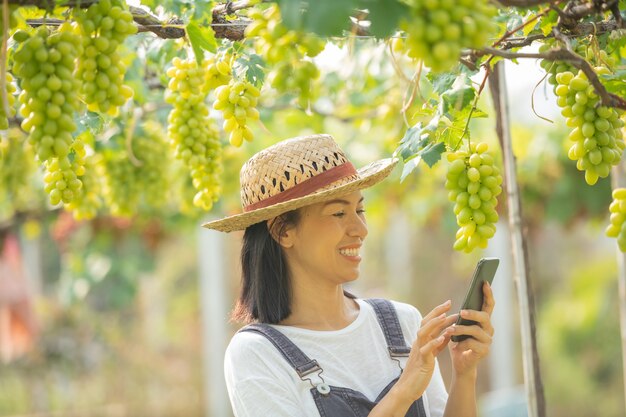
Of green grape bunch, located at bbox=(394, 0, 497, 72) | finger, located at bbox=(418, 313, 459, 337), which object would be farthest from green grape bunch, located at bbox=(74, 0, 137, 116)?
finger, located at bbox=(418, 313, 459, 337)

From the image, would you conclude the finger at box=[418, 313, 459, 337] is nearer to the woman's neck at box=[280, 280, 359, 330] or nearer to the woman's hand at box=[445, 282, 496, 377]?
the woman's hand at box=[445, 282, 496, 377]

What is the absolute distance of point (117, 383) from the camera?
311 inches

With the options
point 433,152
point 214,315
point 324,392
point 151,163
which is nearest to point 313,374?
point 324,392

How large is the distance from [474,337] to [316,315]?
1.26 feet

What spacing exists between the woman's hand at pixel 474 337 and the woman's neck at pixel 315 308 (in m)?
0.29

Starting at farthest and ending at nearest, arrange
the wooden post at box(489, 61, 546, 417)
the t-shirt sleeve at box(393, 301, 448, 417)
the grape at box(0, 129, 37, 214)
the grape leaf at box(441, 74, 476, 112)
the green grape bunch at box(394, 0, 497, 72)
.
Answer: the grape at box(0, 129, 37, 214), the wooden post at box(489, 61, 546, 417), the t-shirt sleeve at box(393, 301, 448, 417), the grape leaf at box(441, 74, 476, 112), the green grape bunch at box(394, 0, 497, 72)

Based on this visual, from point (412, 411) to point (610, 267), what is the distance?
7.38 m

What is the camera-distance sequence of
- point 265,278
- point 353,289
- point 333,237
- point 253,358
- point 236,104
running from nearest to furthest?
Result: point 236,104 < point 253,358 < point 333,237 < point 265,278 < point 353,289

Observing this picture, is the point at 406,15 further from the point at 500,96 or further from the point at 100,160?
the point at 100,160

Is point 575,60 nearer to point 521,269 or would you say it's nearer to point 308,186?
point 308,186

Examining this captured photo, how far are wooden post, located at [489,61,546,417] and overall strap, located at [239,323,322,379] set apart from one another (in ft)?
2.26

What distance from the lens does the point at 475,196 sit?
61.6 inches

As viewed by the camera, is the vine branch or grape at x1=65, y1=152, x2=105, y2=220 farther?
grape at x1=65, y1=152, x2=105, y2=220

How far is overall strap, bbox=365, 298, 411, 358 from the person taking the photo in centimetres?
202
